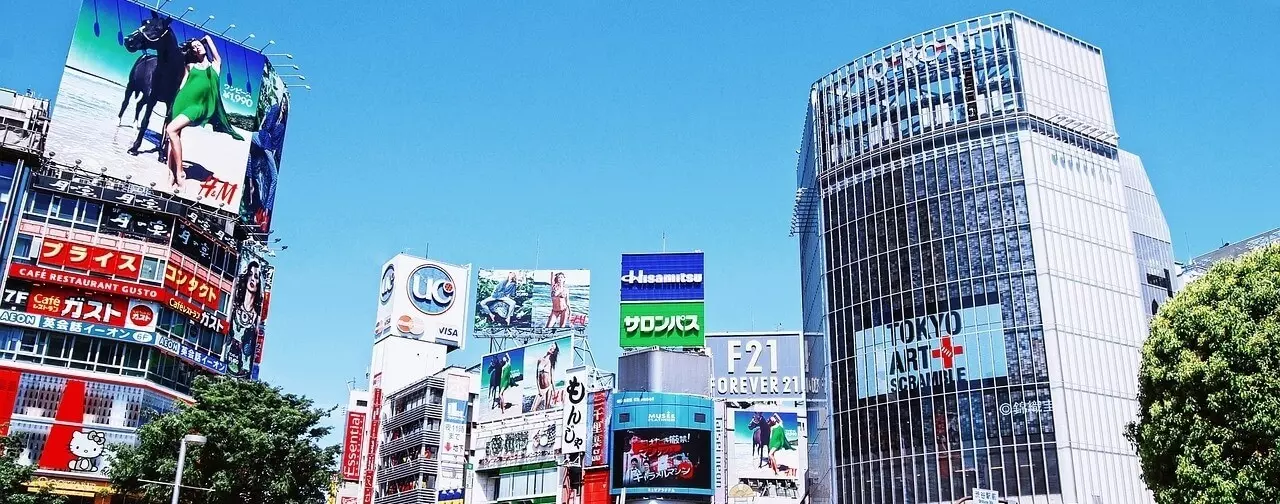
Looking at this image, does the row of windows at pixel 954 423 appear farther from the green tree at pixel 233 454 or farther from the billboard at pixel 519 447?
the green tree at pixel 233 454

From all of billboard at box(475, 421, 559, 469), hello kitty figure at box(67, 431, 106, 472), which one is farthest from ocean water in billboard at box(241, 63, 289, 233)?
billboard at box(475, 421, 559, 469)

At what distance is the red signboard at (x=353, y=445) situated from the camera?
329 ft

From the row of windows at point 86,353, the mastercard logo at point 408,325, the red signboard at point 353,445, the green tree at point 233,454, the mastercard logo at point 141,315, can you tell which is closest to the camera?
the green tree at point 233,454

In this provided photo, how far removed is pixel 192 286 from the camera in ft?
191

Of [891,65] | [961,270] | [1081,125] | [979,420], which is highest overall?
[891,65]

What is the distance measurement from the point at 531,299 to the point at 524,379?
11.6 m

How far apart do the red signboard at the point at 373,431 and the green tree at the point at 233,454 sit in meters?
60.7

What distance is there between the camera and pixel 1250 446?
2712cm

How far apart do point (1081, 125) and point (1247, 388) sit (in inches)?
1744

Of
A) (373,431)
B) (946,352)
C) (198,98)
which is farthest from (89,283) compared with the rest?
(946,352)

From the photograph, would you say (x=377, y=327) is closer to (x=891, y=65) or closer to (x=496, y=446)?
(x=496, y=446)

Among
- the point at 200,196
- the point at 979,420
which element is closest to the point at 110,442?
the point at 200,196

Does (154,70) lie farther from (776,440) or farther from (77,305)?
(776,440)

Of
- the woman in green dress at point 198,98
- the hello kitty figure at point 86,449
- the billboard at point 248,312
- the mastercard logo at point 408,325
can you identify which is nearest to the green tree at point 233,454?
the hello kitty figure at point 86,449
